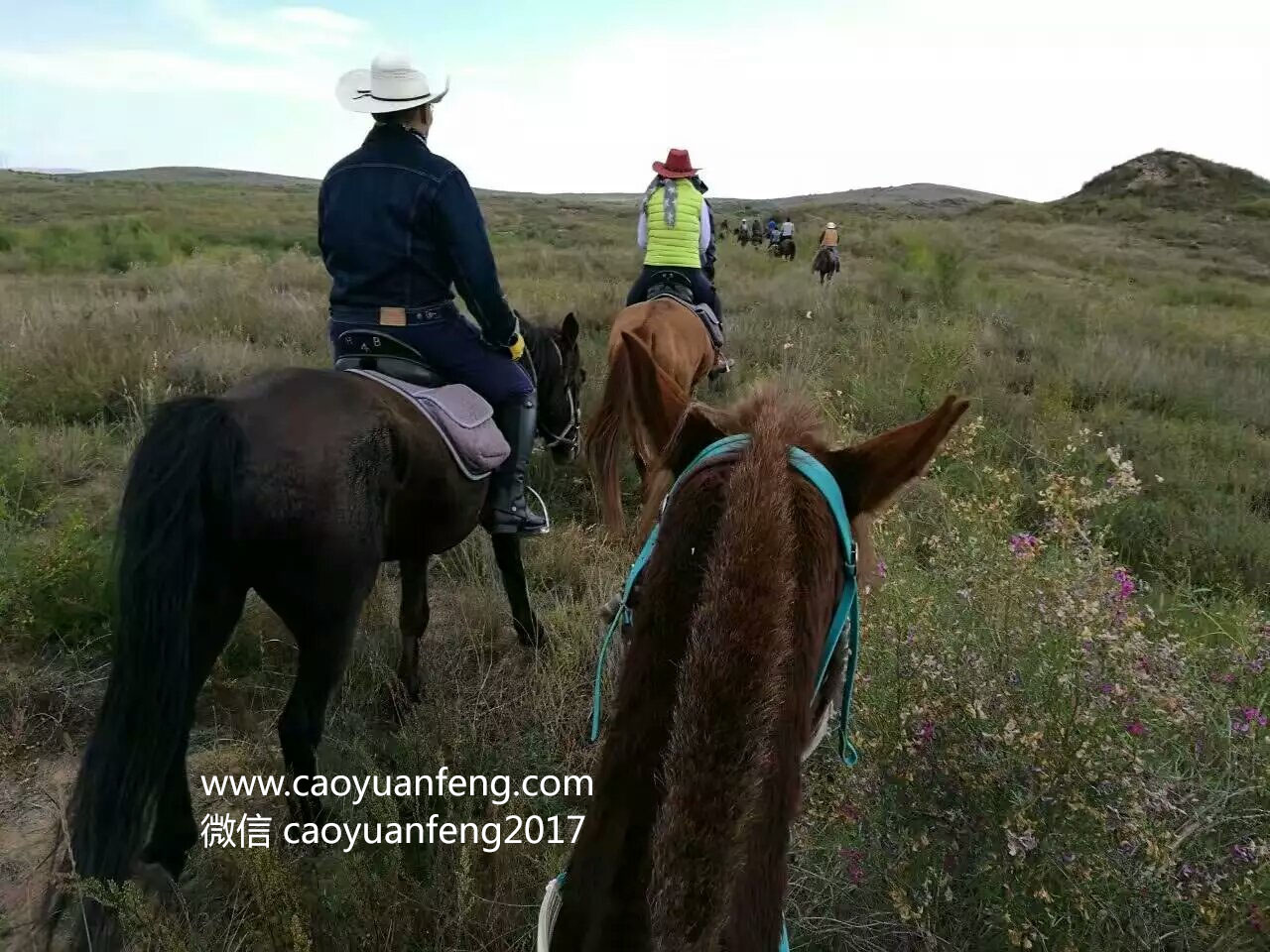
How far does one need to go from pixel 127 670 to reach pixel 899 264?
1742 centimetres

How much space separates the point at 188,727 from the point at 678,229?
6.00 metres

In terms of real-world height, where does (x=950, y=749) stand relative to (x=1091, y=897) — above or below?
above

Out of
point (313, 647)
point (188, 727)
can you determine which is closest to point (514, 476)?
point (313, 647)

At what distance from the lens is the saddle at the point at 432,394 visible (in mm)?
3076

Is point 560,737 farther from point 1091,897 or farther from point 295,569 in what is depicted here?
point 1091,897

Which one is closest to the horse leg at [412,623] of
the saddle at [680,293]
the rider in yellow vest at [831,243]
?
the saddle at [680,293]

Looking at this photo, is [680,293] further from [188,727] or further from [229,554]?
[188,727]

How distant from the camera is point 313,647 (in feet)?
8.51

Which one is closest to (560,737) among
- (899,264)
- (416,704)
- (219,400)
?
(416,704)

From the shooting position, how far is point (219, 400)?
238 cm

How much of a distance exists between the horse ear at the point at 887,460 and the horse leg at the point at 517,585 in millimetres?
2873

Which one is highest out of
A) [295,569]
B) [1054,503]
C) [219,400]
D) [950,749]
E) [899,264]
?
[899,264]

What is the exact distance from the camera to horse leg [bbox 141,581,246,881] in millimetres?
2354

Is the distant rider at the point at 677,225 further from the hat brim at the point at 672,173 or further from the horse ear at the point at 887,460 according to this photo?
the horse ear at the point at 887,460
